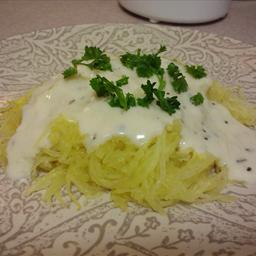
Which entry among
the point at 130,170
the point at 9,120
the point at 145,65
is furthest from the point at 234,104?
the point at 9,120

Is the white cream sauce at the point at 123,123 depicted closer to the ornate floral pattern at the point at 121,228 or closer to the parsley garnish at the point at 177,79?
the parsley garnish at the point at 177,79

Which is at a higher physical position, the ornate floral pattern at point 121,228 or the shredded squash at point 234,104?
the shredded squash at point 234,104

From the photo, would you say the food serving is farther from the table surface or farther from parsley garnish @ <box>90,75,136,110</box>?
the table surface

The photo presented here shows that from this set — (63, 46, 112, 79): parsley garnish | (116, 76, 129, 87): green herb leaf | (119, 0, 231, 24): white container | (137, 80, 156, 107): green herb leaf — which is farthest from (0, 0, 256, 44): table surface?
(137, 80, 156, 107): green herb leaf

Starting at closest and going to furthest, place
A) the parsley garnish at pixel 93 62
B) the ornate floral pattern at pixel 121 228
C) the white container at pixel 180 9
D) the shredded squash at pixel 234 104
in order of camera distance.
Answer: the ornate floral pattern at pixel 121 228, the parsley garnish at pixel 93 62, the shredded squash at pixel 234 104, the white container at pixel 180 9

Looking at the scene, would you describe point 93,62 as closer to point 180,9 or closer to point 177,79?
point 177,79

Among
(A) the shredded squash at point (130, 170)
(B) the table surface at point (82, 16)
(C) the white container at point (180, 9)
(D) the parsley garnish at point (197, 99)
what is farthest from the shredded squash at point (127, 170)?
(B) the table surface at point (82, 16)
